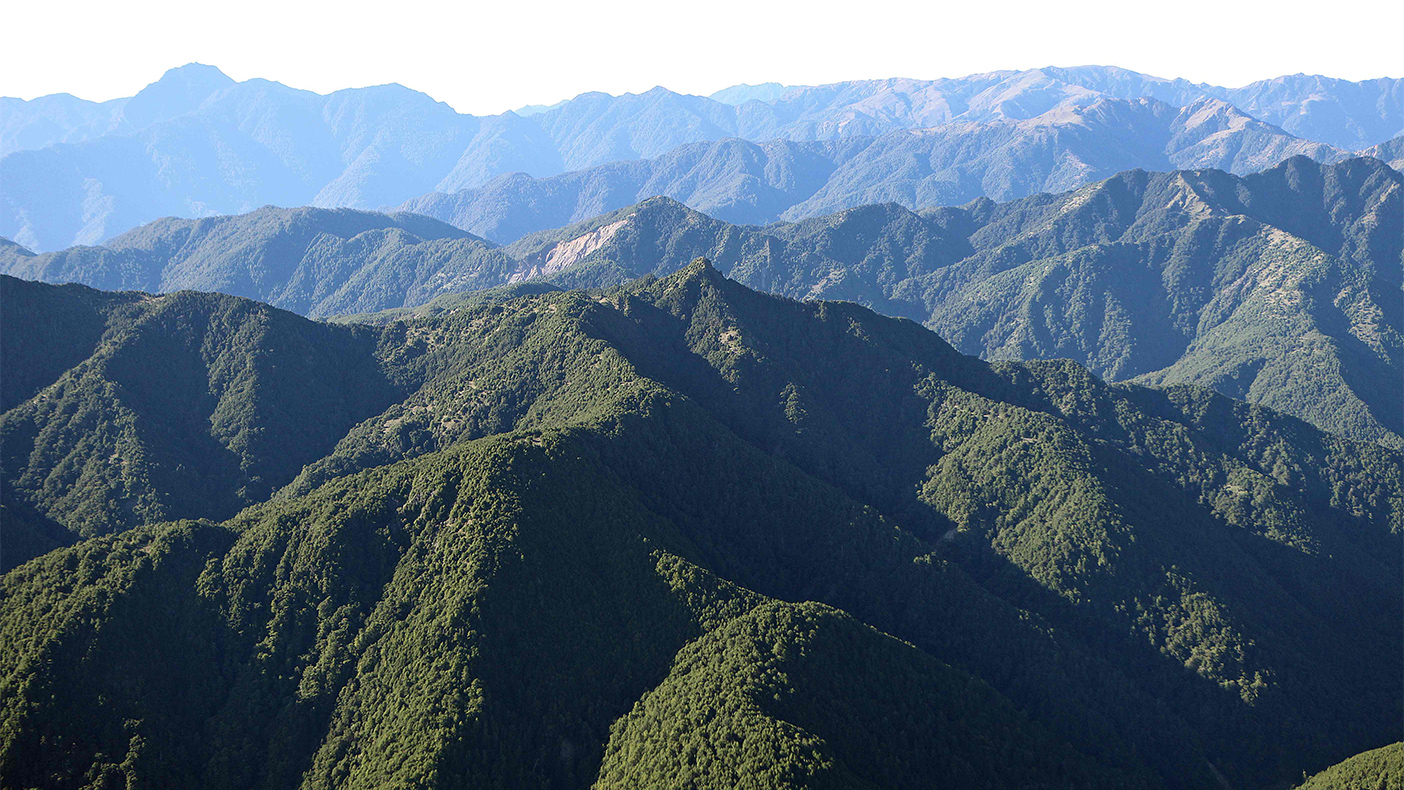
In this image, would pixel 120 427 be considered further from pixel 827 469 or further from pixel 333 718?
pixel 827 469

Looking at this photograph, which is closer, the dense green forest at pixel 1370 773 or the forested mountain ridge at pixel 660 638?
the dense green forest at pixel 1370 773

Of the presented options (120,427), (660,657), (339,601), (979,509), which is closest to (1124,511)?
(979,509)

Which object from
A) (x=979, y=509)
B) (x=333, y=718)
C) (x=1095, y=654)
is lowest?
(x=333, y=718)

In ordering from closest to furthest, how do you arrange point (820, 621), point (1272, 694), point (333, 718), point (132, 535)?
point (333, 718) → point (820, 621) → point (132, 535) → point (1272, 694)

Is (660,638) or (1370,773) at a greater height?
(1370,773)

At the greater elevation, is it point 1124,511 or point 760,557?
point 1124,511

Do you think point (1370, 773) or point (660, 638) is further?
point (660, 638)

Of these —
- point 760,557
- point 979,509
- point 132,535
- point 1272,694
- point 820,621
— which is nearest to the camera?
point 820,621

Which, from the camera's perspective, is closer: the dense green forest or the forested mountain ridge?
the dense green forest
